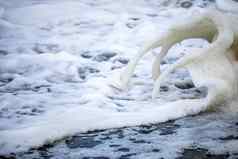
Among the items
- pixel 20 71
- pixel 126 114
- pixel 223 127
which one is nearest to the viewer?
pixel 223 127

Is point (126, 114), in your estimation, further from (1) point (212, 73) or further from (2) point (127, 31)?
(2) point (127, 31)

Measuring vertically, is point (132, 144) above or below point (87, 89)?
below

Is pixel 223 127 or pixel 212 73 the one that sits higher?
pixel 212 73

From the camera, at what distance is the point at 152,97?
15.5ft

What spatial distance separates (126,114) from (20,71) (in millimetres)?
2111

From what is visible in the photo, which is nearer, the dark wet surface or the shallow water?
the dark wet surface

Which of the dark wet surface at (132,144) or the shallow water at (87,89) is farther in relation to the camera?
the shallow water at (87,89)

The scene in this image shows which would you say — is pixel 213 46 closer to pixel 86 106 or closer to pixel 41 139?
pixel 86 106

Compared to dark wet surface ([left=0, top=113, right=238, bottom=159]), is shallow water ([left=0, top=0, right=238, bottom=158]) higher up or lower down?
higher up

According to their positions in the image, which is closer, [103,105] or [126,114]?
[126,114]

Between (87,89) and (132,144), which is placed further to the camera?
(87,89)

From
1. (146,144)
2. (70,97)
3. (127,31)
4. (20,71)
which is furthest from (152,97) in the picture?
(127,31)

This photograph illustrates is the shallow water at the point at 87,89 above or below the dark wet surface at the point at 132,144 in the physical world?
above

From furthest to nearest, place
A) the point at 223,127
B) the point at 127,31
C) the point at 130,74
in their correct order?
1. the point at 127,31
2. the point at 130,74
3. the point at 223,127
